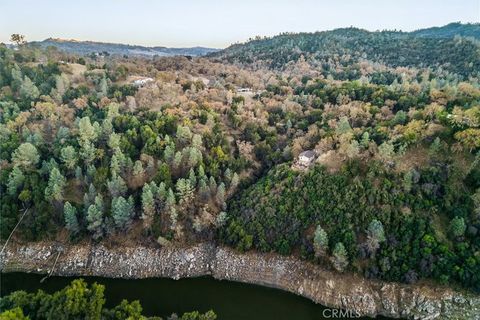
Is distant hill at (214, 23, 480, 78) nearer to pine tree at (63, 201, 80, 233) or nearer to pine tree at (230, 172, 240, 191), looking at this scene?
pine tree at (230, 172, 240, 191)

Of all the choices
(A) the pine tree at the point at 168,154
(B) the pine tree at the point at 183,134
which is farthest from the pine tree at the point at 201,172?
(B) the pine tree at the point at 183,134

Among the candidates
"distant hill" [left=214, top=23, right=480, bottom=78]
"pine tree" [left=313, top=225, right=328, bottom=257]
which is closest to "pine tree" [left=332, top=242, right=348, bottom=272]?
"pine tree" [left=313, top=225, right=328, bottom=257]

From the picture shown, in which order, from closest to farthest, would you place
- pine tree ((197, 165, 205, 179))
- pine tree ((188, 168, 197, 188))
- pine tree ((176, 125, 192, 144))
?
1. pine tree ((188, 168, 197, 188))
2. pine tree ((197, 165, 205, 179))
3. pine tree ((176, 125, 192, 144))

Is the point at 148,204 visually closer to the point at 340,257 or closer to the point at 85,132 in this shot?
the point at 85,132

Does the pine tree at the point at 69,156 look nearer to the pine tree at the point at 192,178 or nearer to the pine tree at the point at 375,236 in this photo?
the pine tree at the point at 192,178

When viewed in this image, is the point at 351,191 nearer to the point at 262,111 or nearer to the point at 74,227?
the point at 262,111

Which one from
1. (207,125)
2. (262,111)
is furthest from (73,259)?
(262,111)
